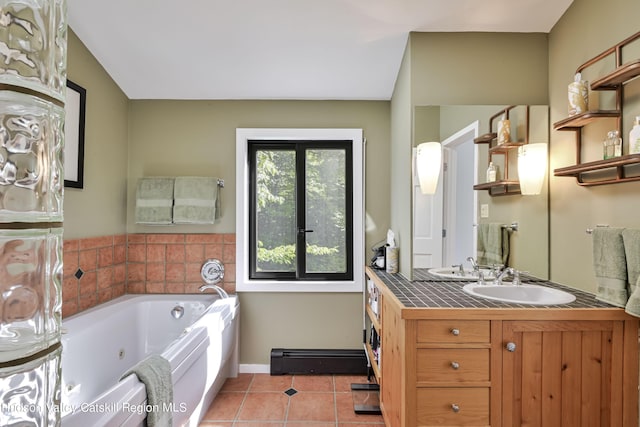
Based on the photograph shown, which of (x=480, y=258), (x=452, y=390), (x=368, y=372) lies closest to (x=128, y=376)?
(x=452, y=390)

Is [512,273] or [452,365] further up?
[512,273]

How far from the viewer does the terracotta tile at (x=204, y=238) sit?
271 cm

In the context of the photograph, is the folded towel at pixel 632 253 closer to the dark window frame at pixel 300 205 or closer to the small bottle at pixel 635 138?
the small bottle at pixel 635 138

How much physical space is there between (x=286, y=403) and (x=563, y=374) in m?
1.63

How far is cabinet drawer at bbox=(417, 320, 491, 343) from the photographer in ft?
4.77

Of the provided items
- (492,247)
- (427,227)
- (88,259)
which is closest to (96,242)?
(88,259)

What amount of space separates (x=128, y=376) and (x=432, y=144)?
6.32ft

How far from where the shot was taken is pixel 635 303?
1.33 metres

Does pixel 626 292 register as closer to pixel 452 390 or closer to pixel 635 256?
pixel 635 256

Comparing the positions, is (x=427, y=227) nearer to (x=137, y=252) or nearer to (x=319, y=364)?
(x=319, y=364)

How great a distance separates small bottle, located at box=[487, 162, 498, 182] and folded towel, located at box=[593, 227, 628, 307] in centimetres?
60

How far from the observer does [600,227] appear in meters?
1.53

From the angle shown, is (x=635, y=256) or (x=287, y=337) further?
(x=287, y=337)

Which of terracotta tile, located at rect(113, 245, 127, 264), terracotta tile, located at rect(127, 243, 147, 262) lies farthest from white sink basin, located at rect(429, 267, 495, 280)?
terracotta tile, located at rect(113, 245, 127, 264)
